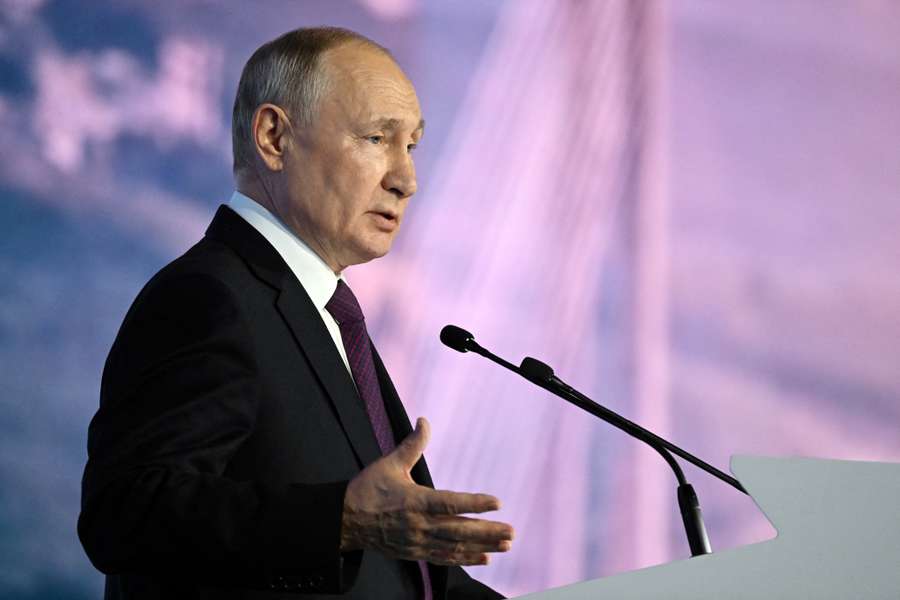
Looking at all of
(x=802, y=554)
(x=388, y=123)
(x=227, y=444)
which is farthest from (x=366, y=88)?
(x=802, y=554)

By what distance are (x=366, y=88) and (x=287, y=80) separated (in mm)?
119

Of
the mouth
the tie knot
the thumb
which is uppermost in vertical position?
the mouth

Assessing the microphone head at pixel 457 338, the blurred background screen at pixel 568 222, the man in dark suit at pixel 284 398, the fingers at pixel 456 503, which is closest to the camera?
the fingers at pixel 456 503

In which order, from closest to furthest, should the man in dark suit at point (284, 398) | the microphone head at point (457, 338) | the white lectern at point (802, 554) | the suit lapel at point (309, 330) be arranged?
the white lectern at point (802, 554) → the man in dark suit at point (284, 398) → the suit lapel at point (309, 330) → the microphone head at point (457, 338)

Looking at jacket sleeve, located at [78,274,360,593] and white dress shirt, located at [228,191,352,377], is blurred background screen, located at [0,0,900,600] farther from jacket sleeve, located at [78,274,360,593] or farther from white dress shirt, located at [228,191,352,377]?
jacket sleeve, located at [78,274,360,593]

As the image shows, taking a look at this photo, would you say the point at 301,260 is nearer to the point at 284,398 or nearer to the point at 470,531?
the point at 284,398

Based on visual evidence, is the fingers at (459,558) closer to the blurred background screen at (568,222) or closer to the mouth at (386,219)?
the mouth at (386,219)

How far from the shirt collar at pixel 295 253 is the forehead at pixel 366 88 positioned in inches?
7.5

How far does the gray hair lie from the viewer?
1615 mm

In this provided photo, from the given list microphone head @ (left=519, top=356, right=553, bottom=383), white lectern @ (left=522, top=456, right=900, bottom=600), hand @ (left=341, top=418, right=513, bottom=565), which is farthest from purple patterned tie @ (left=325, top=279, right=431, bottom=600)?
white lectern @ (left=522, top=456, right=900, bottom=600)

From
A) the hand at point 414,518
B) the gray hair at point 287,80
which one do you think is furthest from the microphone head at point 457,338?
the hand at point 414,518

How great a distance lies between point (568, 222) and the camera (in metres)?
3.27

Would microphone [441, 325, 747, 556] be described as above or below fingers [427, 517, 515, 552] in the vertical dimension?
above

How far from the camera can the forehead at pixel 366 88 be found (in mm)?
1610
